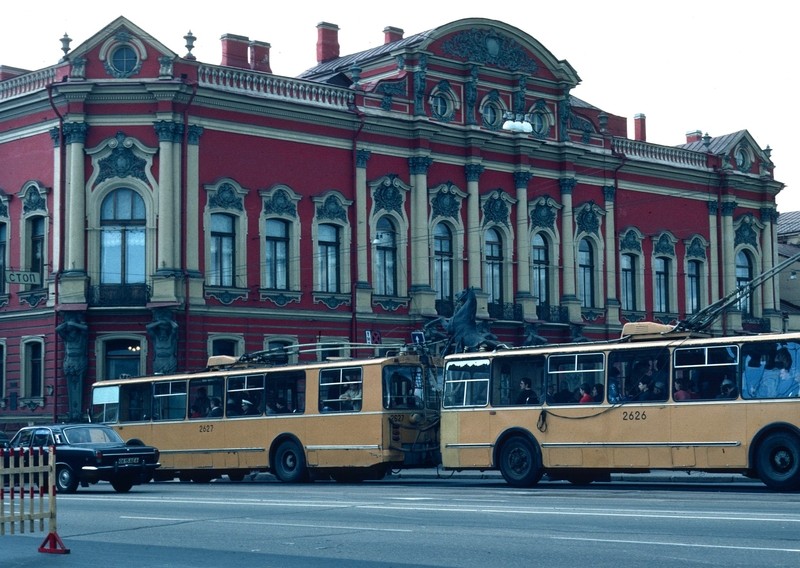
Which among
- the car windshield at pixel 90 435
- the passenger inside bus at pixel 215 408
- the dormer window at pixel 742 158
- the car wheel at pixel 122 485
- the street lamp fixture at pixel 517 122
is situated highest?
the dormer window at pixel 742 158

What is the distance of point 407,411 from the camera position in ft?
95.5

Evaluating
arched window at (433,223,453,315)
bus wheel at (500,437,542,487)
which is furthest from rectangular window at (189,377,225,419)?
arched window at (433,223,453,315)

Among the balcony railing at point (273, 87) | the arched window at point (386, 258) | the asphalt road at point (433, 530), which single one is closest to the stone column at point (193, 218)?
the balcony railing at point (273, 87)

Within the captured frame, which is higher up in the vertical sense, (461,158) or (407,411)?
(461,158)

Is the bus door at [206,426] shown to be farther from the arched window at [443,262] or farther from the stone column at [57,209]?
the arched window at [443,262]

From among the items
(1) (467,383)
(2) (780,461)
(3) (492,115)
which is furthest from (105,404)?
(3) (492,115)

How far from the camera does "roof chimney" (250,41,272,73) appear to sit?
49375 mm

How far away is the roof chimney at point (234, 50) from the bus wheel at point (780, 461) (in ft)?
92.2

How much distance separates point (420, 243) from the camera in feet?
159

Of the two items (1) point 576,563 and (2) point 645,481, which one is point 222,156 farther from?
(1) point 576,563

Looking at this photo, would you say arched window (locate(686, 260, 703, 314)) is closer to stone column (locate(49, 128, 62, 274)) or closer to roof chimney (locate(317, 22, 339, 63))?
roof chimney (locate(317, 22, 339, 63))

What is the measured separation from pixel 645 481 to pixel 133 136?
2129 cm

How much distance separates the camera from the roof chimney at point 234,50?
46906 millimetres

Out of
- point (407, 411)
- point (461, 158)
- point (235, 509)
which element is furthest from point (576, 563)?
point (461, 158)
